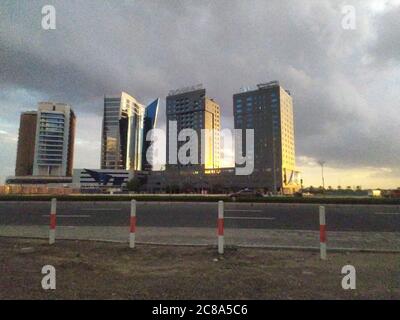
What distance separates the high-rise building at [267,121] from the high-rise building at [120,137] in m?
54.8

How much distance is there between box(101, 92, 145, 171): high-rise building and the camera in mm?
141500

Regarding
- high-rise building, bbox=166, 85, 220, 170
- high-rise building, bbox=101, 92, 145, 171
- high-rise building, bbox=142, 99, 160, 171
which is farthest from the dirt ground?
high-rise building, bbox=101, 92, 145, 171

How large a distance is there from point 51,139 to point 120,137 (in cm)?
3118

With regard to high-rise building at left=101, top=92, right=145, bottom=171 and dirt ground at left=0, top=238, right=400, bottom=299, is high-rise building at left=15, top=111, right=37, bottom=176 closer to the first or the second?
high-rise building at left=101, top=92, right=145, bottom=171

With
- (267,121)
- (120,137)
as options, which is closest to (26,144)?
(120,137)

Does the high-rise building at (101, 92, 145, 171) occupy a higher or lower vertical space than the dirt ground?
higher

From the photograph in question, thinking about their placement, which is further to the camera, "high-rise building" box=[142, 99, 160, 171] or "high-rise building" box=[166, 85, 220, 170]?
"high-rise building" box=[142, 99, 160, 171]

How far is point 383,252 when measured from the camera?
6.24 m

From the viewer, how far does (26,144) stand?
137m

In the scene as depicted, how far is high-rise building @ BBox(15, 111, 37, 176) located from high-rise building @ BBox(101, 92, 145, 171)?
3194cm

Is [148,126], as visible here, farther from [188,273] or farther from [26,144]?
[188,273]
